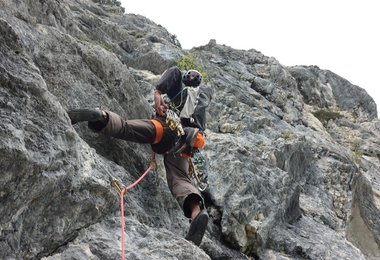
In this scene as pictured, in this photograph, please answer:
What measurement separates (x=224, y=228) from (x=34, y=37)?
509 cm

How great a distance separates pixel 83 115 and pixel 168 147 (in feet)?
6.54

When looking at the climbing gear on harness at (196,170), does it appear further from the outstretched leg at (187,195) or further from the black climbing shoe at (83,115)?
the black climbing shoe at (83,115)

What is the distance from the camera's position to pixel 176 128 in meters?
7.34

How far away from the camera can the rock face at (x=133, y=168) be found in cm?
435

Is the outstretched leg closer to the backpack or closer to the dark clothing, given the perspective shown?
the dark clothing

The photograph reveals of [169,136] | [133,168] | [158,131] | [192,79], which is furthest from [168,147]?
[192,79]

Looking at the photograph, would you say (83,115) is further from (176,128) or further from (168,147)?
(168,147)

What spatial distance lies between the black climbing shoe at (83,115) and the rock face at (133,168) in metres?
0.26

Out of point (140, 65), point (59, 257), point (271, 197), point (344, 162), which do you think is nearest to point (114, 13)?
point (140, 65)

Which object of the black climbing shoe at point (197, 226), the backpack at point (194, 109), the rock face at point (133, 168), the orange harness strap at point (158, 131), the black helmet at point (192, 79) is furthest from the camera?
the black helmet at point (192, 79)

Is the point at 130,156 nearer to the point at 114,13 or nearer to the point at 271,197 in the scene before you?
the point at 271,197

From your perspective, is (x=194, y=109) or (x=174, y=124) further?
(x=194, y=109)

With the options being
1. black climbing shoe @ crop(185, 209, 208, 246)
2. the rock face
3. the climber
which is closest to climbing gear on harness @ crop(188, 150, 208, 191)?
the climber

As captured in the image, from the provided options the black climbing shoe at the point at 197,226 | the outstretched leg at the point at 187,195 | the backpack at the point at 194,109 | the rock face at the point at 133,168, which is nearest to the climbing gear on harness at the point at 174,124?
the outstretched leg at the point at 187,195
